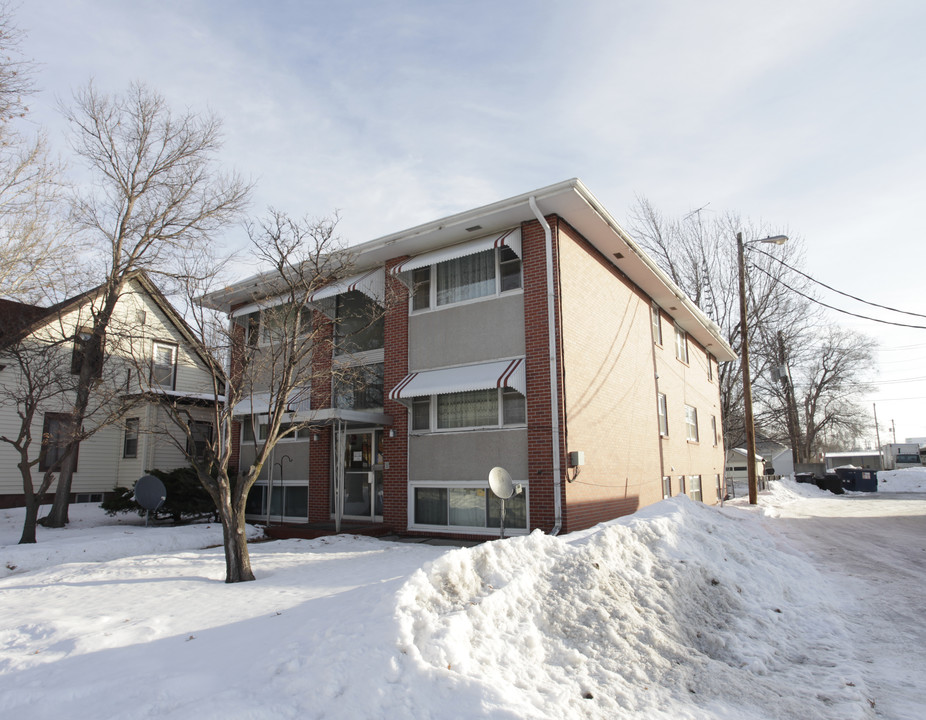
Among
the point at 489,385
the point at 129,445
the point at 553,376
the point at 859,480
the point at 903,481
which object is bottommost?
the point at 903,481

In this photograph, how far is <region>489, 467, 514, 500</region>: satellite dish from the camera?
917 cm

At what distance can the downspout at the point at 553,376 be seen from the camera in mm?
10508

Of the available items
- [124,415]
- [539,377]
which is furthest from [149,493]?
[539,377]

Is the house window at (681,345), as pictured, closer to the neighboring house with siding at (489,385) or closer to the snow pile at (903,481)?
the neighboring house with siding at (489,385)

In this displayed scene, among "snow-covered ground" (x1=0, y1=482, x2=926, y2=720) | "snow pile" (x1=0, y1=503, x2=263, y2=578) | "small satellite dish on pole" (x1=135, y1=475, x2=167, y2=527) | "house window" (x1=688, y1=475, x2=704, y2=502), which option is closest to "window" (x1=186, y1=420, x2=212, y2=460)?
"small satellite dish on pole" (x1=135, y1=475, x2=167, y2=527)

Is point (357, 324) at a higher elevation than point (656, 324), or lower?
lower

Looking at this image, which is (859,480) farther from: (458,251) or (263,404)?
(263,404)

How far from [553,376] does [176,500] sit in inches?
395

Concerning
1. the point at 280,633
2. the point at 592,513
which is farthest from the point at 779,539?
the point at 280,633

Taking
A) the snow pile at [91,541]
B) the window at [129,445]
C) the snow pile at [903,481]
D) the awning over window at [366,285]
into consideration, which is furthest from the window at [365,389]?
the snow pile at [903,481]

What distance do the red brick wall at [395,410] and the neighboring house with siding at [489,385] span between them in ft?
0.11

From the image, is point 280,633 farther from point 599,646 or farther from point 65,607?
point 65,607

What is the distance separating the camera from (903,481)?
37.7m

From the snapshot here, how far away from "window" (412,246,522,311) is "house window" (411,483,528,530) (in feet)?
12.9
